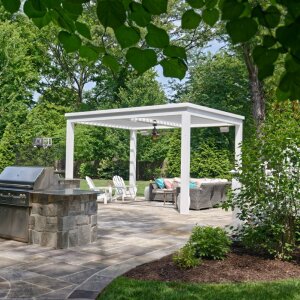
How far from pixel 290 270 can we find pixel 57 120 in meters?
24.1

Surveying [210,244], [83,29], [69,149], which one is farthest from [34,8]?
[69,149]

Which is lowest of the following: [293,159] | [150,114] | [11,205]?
[11,205]

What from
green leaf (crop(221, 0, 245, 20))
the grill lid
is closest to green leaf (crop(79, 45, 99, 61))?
green leaf (crop(221, 0, 245, 20))

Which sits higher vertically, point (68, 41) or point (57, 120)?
point (57, 120)

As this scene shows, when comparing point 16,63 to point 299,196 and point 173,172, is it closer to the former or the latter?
point 173,172

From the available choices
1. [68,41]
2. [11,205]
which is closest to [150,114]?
[11,205]

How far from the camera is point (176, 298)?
12.2 feet

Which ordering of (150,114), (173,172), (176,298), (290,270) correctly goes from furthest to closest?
1. (173,172)
2. (150,114)
3. (290,270)
4. (176,298)

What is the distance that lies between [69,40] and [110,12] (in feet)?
1.29

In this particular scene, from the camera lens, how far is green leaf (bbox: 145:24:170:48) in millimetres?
1398

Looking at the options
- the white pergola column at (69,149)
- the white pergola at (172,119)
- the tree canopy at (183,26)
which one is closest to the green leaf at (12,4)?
the tree canopy at (183,26)

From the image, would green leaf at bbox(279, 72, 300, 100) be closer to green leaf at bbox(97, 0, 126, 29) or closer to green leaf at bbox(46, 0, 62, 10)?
green leaf at bbox(97, 0, 126, 29)

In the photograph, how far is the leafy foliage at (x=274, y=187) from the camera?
4.89 meters

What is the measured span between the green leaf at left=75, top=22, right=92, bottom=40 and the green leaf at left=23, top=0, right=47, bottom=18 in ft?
0.48
